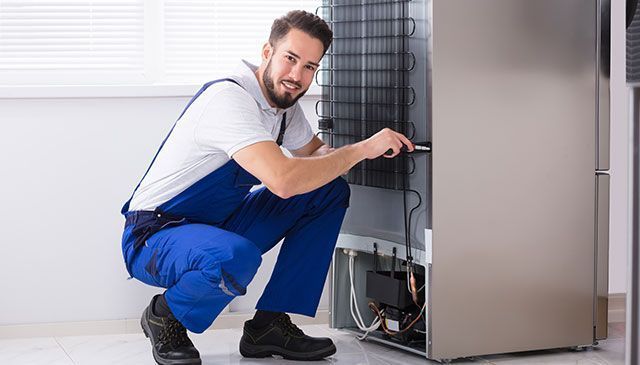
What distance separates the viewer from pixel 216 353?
112 inches

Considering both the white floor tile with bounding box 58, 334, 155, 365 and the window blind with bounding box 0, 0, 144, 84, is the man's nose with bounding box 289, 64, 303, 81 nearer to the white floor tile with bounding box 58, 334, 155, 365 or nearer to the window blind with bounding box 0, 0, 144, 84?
the window blind with bounding box 0, 0, 144, 84

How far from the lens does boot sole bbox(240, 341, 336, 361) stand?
2740 mm

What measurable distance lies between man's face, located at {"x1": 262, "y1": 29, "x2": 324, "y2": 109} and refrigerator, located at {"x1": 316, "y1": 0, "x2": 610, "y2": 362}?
0.25 metres

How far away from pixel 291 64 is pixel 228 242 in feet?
1.61

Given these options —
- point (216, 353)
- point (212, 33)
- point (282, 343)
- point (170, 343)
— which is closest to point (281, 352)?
point (282, 343)

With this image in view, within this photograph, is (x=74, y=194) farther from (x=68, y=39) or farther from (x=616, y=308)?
(x=616, y=308)

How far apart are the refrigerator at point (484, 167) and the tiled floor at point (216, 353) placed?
0.05m

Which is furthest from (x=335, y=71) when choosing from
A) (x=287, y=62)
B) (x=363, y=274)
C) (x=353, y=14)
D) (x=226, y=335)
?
(x=226, y=335)

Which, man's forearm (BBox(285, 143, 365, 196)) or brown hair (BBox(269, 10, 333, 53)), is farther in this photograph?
brown hair (BBox(269, 10, 333, 53))

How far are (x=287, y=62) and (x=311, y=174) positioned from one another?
0.31 meters

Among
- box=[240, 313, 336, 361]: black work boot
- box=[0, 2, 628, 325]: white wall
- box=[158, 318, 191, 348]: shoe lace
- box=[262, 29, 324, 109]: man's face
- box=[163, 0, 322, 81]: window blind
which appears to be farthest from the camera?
box=[163, 0, 322, 81]: window blind

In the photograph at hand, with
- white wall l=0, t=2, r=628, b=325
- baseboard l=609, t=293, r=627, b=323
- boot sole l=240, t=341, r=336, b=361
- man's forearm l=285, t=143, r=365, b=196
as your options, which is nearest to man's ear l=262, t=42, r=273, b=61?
man's forearm l=285, t=143, r=365, b=196

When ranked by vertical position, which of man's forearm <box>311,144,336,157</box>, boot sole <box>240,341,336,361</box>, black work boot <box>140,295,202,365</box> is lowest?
boot sole <box>240,341,336,361</box>

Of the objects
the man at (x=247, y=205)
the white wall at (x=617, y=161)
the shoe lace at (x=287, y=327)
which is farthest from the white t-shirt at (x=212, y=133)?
the white wall at (x=617, y=161)
